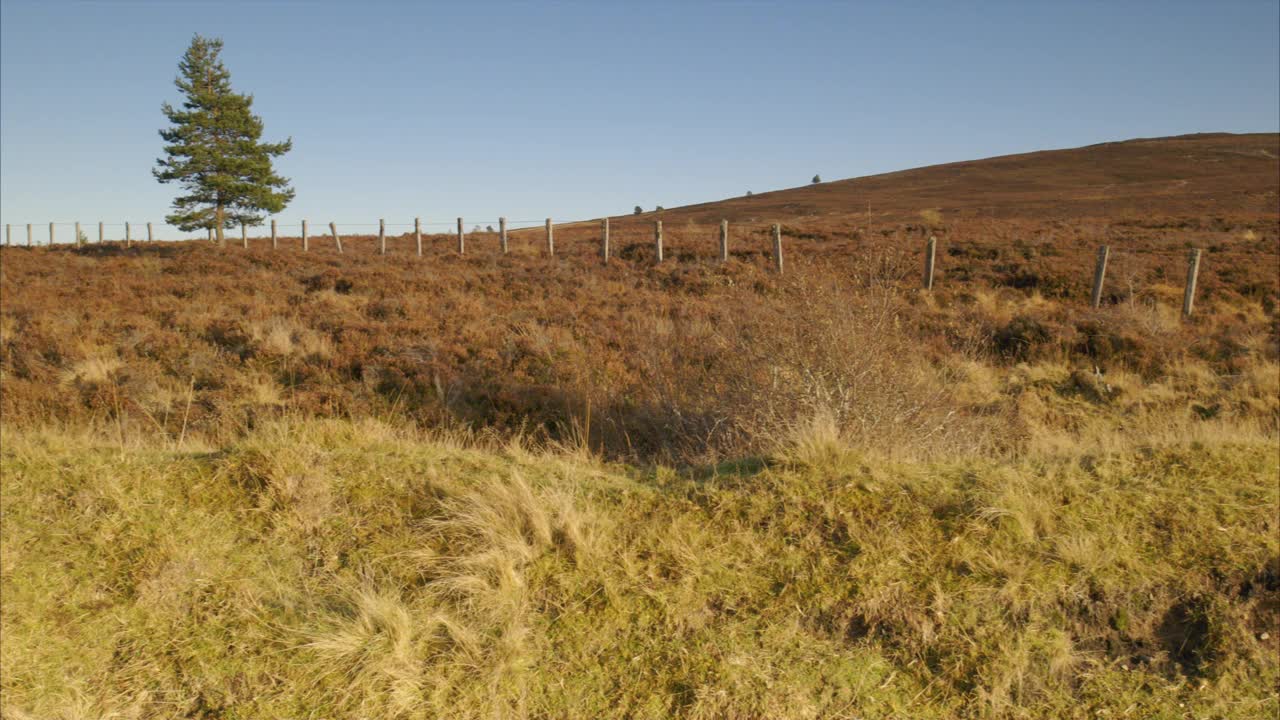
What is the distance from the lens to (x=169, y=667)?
3135mm

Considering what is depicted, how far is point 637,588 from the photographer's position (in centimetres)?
349

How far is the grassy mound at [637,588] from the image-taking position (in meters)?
3.05

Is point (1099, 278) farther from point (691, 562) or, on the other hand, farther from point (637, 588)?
point (637, 588)

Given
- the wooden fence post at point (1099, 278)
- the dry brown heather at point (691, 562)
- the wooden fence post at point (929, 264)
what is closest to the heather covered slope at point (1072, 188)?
the wooden fence post at point (929, 264)

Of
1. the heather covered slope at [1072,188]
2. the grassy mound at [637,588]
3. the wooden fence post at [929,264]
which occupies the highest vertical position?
the heather covered slope at [1072,188]

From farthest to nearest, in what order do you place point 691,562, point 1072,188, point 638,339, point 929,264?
point 1072,188 < point 929,264 < point 638,339 < point 691,562

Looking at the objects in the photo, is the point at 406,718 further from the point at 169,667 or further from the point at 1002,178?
the point at 1002,178

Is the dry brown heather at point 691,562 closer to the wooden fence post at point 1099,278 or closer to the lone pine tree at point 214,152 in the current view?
the wooden fence post at point 1099,278

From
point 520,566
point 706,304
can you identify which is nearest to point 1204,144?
point 706,304

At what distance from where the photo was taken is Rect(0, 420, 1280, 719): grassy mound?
305 cm

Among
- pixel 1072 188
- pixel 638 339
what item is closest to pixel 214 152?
pixel 638 339

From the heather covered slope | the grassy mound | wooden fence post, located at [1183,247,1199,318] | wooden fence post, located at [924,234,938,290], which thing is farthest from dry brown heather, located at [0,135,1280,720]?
the heather covered slope

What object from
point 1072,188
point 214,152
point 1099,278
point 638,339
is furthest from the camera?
point 1072,188

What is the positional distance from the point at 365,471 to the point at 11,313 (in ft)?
46.1
